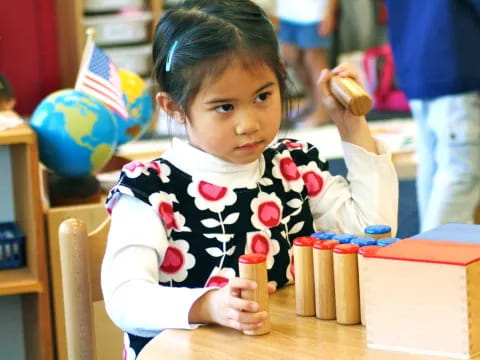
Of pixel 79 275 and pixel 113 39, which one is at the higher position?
pixel 113 39

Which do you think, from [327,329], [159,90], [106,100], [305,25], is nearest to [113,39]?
[305,25]

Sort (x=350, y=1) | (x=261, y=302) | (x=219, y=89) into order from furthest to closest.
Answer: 1. (x=350, y=1)
2. (x=219, y=89)
3. (x=261, y=302)

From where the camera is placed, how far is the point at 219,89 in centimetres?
136

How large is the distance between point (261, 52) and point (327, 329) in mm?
394

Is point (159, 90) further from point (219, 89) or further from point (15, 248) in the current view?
point (15, 248)

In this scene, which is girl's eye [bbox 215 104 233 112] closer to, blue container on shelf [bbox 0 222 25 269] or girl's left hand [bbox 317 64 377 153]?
girl's left hand [bbox 317 64 377 153]

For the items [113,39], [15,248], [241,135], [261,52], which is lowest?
[15,248]

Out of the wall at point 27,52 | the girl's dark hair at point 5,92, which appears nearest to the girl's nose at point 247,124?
the girl's dark hair at point 5,92

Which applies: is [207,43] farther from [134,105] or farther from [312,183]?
[134,105]

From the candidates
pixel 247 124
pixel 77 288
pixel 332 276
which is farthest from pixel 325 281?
pixel 77 288

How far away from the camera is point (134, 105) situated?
2.66m

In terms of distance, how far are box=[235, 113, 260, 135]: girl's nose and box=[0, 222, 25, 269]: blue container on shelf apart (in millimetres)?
1109

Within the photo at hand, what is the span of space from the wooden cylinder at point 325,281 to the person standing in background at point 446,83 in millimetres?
1519

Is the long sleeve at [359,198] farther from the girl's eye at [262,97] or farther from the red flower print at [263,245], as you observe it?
the girl's eye at [262,97]
